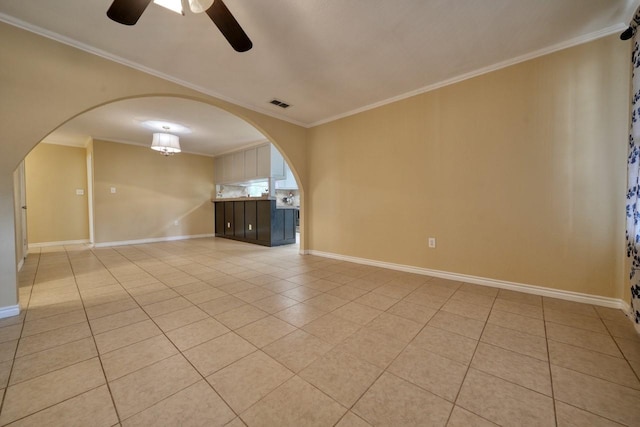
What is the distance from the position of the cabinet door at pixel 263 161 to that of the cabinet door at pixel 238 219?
1027 mm

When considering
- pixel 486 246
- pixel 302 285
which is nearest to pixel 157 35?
pixel 302 285

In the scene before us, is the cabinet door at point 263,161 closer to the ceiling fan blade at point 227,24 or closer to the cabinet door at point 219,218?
the cabinet door at point 219,218

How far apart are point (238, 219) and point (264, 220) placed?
1.16m

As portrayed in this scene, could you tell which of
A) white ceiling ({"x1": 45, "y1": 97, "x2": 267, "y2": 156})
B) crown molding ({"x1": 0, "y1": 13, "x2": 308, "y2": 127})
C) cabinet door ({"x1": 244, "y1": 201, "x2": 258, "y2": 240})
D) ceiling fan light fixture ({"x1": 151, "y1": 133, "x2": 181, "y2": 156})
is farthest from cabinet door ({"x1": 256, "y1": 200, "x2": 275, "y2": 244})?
crown molding ({"x1": 0, "y1": 13, "x2": 308, "y2": 127})

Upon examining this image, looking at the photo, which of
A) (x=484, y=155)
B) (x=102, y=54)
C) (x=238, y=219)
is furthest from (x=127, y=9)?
(x=238, y=219)

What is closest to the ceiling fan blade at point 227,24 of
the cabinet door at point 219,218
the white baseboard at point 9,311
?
the white baseboard at point 9,311

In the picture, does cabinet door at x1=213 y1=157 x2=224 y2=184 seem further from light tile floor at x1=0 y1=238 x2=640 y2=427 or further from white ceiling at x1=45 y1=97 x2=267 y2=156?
light tile floor at x1=0 y1=238 x2=640 y2=427

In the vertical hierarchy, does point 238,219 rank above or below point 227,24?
below

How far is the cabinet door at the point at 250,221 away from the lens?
557cm

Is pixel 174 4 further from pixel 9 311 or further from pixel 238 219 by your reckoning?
pixel 238 219

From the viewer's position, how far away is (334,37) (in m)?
2.06

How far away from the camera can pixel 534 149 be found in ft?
7.51

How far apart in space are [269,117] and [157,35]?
1.80 meters

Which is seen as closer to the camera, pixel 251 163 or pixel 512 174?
pixel 512 174
